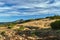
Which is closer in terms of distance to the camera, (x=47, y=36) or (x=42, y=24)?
(x=47, y=36)

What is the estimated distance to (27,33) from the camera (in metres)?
18.5

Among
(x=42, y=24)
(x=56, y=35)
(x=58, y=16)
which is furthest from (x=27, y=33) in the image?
(x=58, y=16)

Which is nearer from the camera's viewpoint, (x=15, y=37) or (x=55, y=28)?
(x=15, y=37)

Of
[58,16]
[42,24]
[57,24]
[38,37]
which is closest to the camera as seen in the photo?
[38,37]

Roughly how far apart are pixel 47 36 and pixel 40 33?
43.0 inches

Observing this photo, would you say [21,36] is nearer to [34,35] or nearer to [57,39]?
[34,35]

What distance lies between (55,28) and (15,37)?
512cm

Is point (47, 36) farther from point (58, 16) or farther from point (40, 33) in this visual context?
point (58, 16)

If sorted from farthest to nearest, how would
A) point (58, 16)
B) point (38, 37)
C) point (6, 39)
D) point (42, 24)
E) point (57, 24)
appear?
point (58, 16), point (42, 24), point (57, 24), point (38, 37), point (6, 39)

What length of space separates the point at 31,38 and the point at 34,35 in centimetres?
80

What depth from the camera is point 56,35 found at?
57.8ft

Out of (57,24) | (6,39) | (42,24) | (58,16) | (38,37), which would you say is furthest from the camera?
(58,16)

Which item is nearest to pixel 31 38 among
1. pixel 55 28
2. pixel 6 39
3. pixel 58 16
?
pixel 6 39

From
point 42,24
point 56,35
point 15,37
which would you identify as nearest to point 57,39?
point 56,35
